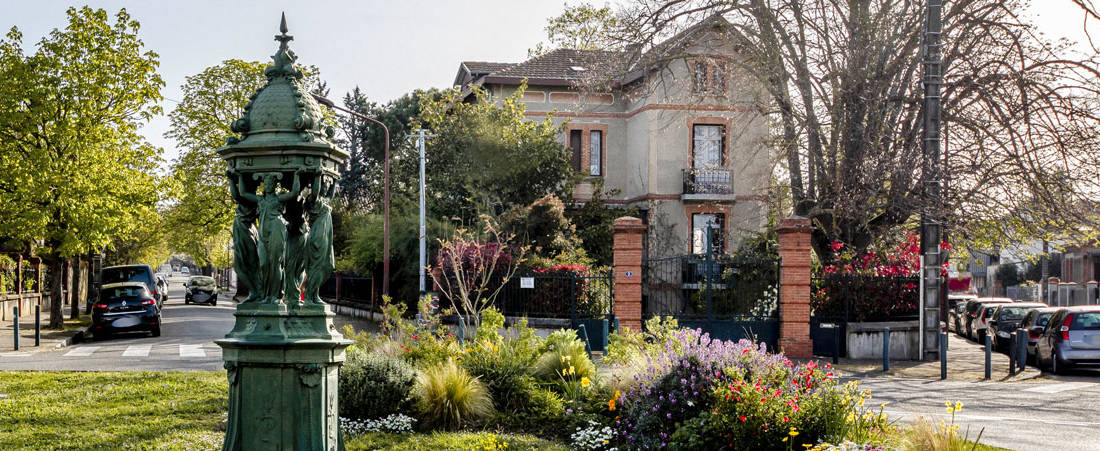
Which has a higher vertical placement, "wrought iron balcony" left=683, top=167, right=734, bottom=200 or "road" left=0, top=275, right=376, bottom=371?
"wrought iron balcony" left=683, top=167, right=734, bottom=200

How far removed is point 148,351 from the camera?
66.3 ft

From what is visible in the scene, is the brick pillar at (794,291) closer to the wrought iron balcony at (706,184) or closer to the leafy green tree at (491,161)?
the leafy green tree at (491,161)

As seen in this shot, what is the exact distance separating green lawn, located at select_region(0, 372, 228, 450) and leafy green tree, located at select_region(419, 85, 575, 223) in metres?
15.8

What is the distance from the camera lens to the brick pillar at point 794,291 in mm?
19641

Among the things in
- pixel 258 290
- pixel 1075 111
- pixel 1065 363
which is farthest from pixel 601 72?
pixel 258 290

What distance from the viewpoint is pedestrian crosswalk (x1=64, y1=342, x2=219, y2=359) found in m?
19.2

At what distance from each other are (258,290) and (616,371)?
194 inches

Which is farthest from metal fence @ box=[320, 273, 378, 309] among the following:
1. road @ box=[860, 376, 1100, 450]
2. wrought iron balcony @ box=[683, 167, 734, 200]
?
road @ box=[860, 376, 1100, 450]

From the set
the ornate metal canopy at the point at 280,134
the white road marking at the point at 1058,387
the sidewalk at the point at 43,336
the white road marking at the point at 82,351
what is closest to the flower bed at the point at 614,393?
the ornate metal canopy at the point at 280,134

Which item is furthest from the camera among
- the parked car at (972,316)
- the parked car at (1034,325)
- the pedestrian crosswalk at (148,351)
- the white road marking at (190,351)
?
the parked car at (972,316)

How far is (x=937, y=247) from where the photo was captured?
19297mm

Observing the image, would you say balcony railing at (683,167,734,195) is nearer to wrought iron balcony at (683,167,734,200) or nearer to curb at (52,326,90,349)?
wrought iron balcony at (683,167,734,200)

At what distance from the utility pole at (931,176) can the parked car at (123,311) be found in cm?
1810

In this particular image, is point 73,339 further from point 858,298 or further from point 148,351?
point 858,298
